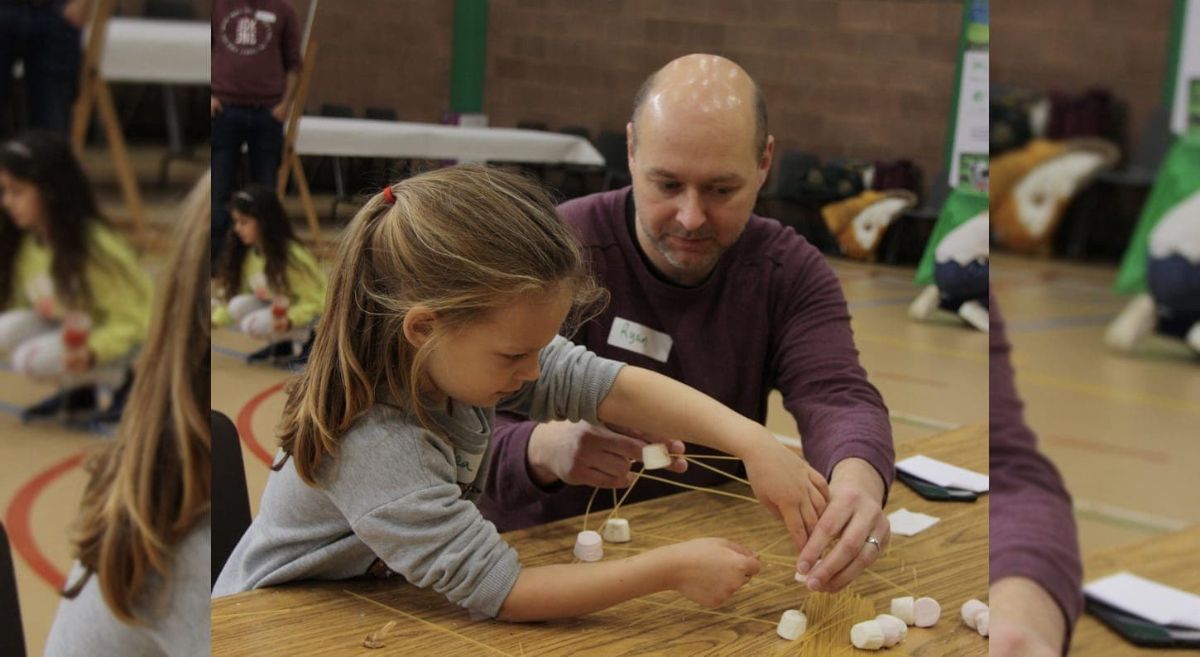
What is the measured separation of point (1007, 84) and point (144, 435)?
0.34 meters

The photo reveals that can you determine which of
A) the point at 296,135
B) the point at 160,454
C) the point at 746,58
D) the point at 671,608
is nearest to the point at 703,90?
the point at 746,58

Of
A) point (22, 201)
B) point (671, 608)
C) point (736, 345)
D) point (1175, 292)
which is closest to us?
point (1175, 292)

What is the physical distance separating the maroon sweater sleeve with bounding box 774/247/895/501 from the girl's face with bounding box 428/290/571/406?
0.25 meters

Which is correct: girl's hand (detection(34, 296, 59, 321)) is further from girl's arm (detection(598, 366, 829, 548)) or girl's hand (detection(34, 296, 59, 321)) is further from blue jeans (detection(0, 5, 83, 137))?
girl's arm (detection(598, 366, 829, 548))

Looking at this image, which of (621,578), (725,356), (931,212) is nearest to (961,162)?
(931,212)

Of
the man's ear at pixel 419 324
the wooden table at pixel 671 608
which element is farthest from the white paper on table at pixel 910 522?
the man's ear at pixel 419 324

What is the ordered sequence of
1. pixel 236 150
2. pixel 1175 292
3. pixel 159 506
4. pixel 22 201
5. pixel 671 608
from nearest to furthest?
pixel 1175 292
pixel 22 201
pixel 159 506
pixel 236 150
pixel 671 608

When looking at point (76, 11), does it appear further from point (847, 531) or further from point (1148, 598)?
point (847, 531)

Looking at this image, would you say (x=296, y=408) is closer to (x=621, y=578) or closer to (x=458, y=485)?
(x=458, y=485)

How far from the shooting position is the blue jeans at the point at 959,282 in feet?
2.98

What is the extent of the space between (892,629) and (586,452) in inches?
12.7

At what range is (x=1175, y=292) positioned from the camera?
0.26m

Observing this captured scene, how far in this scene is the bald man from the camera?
965 millimetres

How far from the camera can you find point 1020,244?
11.9 inches
